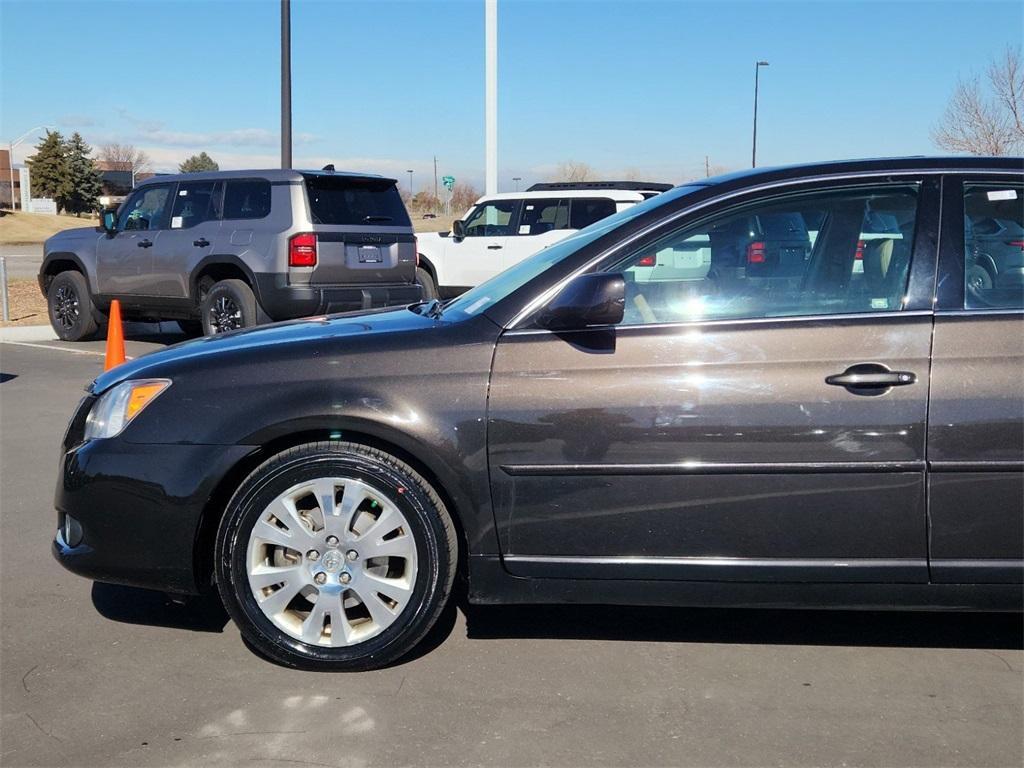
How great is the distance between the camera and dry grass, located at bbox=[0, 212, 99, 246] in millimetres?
46638

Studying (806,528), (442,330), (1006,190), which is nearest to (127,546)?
(442,330)

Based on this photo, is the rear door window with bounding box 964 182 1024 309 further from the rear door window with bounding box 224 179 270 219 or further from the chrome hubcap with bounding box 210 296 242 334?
the chrome hubcap with bounding box 210 296 242 334

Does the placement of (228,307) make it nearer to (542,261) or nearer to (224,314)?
(224,314)

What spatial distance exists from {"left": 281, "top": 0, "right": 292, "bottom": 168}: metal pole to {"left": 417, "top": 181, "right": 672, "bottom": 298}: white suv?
256 cm

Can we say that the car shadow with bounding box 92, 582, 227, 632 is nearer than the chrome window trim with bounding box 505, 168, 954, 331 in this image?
No

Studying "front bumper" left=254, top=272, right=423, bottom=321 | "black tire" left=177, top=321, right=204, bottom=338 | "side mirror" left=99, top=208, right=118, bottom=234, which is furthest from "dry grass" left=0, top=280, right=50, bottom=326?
"front bumper" left=254, top=272, right=423, bottom=321

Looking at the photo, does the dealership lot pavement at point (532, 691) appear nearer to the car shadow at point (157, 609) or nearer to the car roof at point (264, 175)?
the car shadow at point (157, 609)

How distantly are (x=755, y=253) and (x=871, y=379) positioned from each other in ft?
1.99

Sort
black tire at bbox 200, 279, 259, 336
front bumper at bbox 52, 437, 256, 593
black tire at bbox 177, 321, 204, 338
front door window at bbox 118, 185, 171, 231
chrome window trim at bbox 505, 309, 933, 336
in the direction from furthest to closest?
black tire at bbox 177, 321, 204, 338, front door window at bbox 118, 185, 171, 231, black tire at bbox 200, 279, 259, 336, front bumper at bbox 52, 437, 256, 593, chrome window trim at bbox 505, 309, 933, 336

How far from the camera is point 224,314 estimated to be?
11453mm

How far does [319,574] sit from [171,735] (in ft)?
2.23

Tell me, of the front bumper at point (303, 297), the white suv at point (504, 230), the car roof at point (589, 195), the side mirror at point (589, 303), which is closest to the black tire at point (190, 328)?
the white suv at point (504, 230)

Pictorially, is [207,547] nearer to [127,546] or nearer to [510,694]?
[127,546]

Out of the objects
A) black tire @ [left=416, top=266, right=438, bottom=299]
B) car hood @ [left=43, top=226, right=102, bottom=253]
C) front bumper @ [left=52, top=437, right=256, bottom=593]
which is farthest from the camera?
black tire @ [left=416, top=266, right=438, bottom=299]
